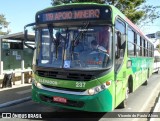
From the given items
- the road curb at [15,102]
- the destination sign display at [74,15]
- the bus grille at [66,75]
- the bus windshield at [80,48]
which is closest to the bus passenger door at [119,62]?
the bus windshield at [80,48]

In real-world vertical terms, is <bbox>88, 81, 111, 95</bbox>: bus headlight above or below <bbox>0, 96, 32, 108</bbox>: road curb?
above

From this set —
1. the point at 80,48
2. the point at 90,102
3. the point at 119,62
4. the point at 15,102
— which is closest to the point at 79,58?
the point at 80,48

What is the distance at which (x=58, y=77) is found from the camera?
24.2ft

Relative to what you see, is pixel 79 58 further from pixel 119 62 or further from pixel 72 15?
pixel 119 62

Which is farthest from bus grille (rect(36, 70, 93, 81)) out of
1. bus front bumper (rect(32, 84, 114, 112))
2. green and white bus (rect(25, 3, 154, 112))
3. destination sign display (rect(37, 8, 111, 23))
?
destination sign display (rect(37, 8, 111, 23))

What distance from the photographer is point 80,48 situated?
288 inches

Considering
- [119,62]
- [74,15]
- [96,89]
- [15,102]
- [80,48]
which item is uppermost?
[74,15]

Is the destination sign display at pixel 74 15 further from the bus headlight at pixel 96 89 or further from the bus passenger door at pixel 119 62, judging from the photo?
the bus headlight at pixel 96 89

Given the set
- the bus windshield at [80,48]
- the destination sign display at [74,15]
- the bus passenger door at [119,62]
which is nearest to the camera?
the bus windshield at [80,48]

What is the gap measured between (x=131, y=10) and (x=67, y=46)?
1800 cm

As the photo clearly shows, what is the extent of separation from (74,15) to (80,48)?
0.93m

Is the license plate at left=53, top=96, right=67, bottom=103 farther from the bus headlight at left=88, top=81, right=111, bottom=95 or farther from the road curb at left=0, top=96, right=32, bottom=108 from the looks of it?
the road curb at left=0, top=96, right=32, bottom=108

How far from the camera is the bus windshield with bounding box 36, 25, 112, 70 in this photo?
719 cm

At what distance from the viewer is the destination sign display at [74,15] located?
733 cm
